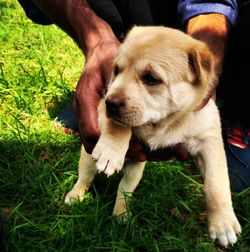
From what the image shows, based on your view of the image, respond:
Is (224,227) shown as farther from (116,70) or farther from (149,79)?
(116,70)

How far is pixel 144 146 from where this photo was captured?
Result: 104 inches

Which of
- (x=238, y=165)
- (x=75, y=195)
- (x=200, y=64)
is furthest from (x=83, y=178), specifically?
(x=238, y=165)

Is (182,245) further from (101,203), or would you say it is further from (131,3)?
(131,3)

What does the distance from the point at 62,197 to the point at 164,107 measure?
3.17 feet

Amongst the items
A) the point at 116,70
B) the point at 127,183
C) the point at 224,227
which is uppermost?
A: the point at 116,70

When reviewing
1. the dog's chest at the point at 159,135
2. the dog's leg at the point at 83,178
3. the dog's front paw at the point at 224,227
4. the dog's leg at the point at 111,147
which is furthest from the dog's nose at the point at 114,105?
the dog's front paw at the point at 224,227

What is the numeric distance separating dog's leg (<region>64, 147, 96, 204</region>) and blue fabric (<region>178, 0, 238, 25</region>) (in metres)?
1.36

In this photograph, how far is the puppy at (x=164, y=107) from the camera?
2301 mm

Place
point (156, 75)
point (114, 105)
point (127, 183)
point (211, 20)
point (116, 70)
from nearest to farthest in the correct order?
point (114, 105) → point (156, 75) → point (116, 70) → point (127, 183) → point (211, 20)

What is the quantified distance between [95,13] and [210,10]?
86cm

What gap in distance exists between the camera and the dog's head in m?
2.29

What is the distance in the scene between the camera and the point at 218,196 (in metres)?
2.44

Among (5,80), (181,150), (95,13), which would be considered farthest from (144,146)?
(5,80)

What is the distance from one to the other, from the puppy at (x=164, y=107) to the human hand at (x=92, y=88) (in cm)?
6
